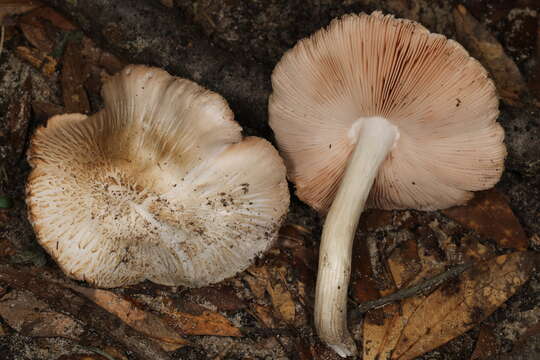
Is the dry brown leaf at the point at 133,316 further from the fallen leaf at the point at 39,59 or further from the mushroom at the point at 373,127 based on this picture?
the fallen leaf at the point at 39,59

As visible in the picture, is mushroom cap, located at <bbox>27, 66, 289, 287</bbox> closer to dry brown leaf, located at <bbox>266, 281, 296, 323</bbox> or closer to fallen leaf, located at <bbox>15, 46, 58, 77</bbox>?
dry brown leaf, located at <bbox>266, 281, 296, 323</bbox>

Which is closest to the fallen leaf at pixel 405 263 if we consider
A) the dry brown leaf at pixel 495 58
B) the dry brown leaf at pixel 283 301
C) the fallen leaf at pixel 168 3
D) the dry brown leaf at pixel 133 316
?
the dry brown leaf at pixel 283 301

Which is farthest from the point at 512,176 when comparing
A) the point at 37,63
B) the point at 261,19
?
the point at 37,63

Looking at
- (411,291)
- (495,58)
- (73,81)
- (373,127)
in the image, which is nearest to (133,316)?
(73,81)

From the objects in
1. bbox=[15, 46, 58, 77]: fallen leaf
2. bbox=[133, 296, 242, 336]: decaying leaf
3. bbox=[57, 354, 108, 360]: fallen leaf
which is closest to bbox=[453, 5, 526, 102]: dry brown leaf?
bbox=[133, 296, 242, 336]: decaying leaf

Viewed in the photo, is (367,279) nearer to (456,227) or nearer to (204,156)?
(456,227)

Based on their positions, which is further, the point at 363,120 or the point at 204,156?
the point at 363,120
